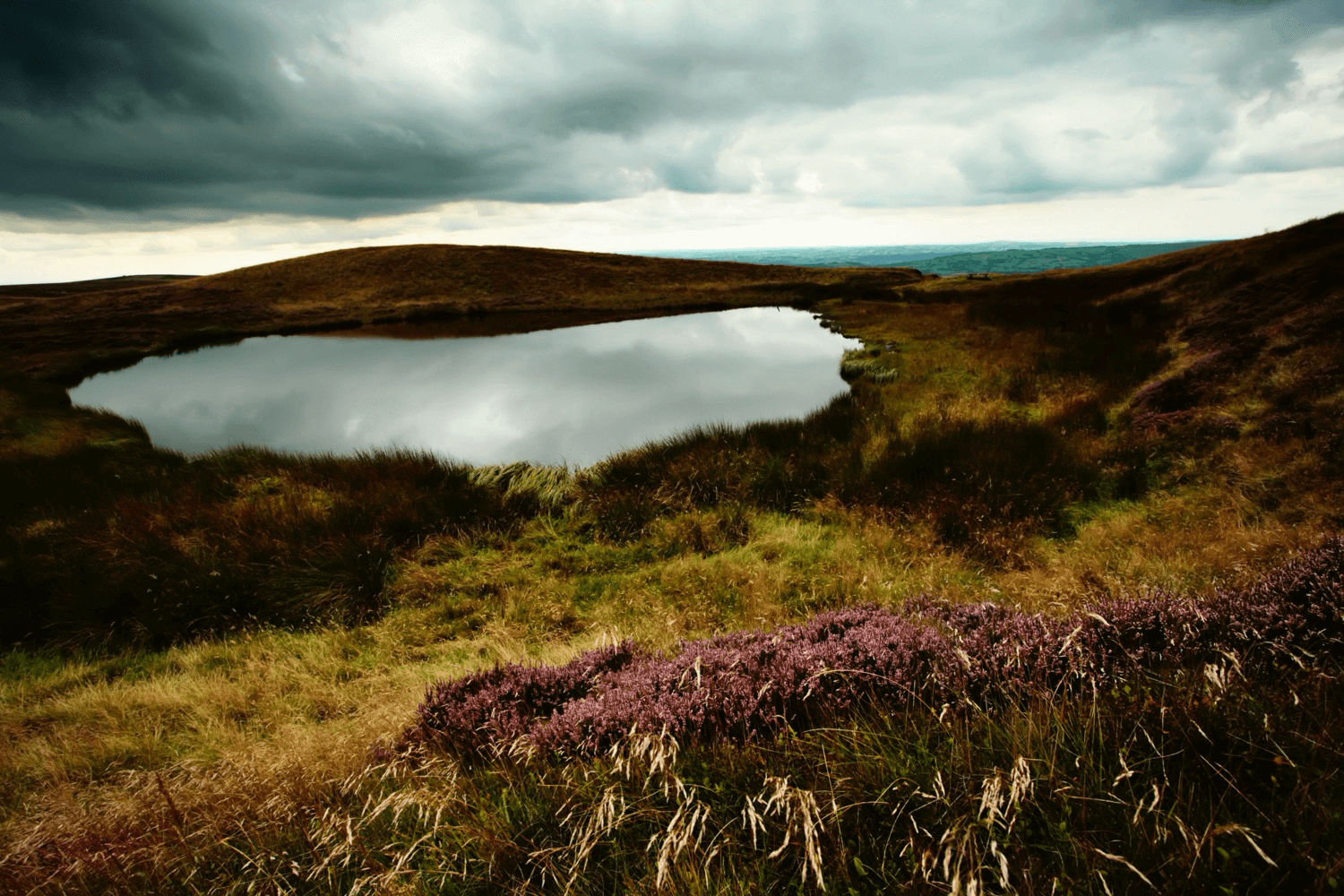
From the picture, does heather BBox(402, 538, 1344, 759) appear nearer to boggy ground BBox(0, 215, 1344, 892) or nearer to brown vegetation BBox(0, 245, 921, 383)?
boggy ground BBox(0, 215, 1344, 892)

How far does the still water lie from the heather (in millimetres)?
8564

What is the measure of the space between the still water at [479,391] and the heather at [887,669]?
28.1 ft

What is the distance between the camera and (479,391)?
66.0 ft

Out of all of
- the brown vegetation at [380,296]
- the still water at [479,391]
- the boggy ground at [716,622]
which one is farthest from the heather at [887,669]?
the brown vegetation at [380,296]

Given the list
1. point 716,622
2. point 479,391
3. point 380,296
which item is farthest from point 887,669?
point 380,296

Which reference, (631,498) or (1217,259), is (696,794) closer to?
(631,498)

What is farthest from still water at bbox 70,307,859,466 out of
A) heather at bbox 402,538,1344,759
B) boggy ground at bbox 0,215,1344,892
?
heather at bbox 402,538,1344,759

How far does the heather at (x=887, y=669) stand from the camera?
3.02 meters

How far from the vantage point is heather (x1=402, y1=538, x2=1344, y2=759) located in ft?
9.89

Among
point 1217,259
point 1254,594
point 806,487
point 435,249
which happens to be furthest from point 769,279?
point 1254,594

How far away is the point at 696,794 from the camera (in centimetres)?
254

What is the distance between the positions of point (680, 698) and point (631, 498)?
6429 mm

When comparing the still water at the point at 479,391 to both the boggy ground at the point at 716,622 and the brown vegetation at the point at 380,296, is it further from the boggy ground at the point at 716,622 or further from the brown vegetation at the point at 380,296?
the brown vegetation at the point at 380,296

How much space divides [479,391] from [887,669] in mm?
19014
